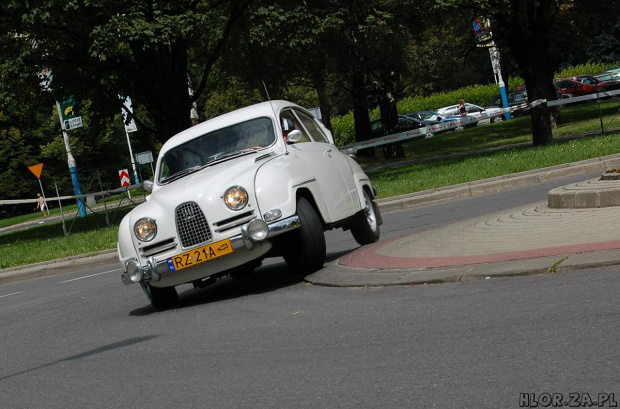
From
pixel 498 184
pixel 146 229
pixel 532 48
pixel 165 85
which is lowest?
pixel 498 184

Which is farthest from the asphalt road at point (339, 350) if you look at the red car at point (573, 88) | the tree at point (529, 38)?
the red car at point (573, 88)

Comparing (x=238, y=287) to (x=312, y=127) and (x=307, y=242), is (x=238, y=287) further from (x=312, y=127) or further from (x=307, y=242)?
(x=312, y=127)

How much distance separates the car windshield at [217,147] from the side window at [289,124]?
188mm

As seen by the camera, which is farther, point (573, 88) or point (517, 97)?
point (517, 97)

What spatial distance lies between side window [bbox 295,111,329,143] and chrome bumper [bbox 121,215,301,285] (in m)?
2.74

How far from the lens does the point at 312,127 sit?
40.3 ft

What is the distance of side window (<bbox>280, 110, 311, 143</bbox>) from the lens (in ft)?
36.8

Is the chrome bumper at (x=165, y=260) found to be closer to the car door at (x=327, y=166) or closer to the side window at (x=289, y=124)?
the car door at (x=327, y=166)

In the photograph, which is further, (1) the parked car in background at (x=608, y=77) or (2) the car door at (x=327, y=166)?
(1) the parked car in background at (x=608, y=77)

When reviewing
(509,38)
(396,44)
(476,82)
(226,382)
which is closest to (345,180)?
(226,382)

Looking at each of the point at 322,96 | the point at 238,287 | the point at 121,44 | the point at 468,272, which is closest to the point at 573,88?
the point at 322,96

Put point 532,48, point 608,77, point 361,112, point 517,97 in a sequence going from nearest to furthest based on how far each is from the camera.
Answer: point 532,48
point 361,112
point 517,97
point 608,77

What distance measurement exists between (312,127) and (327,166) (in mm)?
1459

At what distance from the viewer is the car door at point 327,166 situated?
10.5m
